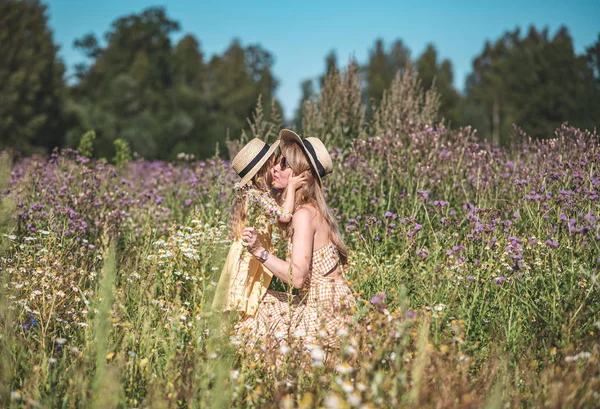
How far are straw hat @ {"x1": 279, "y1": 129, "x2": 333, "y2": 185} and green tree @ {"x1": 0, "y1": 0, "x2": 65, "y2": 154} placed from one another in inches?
913

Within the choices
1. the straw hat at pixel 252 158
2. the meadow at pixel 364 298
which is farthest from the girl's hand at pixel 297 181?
the meadow at pixel 364 298

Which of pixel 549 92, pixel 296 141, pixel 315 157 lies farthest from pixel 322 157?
pixel 549 92

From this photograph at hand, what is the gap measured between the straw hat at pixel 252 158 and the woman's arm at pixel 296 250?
572 mm

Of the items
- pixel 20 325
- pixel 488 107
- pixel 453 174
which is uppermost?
pixel 488 107

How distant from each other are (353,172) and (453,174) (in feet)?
3.23

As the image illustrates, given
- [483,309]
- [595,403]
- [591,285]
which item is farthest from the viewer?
[483,309]

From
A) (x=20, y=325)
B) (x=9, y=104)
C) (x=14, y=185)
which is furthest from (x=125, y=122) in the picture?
(x=20, y=325)

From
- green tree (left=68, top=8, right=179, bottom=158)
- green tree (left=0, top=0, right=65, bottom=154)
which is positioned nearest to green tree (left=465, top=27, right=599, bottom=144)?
green tree (left=68, top=8, right=179, bottom=158)

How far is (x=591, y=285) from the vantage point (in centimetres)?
307

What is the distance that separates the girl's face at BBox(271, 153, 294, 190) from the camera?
12.6ft

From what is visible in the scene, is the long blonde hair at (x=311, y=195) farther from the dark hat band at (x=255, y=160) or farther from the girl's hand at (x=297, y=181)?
the dark hat band at (x=255, y=160)

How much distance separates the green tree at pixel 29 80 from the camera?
24.6 metres

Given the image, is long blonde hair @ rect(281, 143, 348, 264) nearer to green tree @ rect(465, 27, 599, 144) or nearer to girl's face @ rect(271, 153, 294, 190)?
girl's face @ rect(271, 153, 294, 190)

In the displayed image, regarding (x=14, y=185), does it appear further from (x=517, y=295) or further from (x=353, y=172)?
(x=517, y=295)
